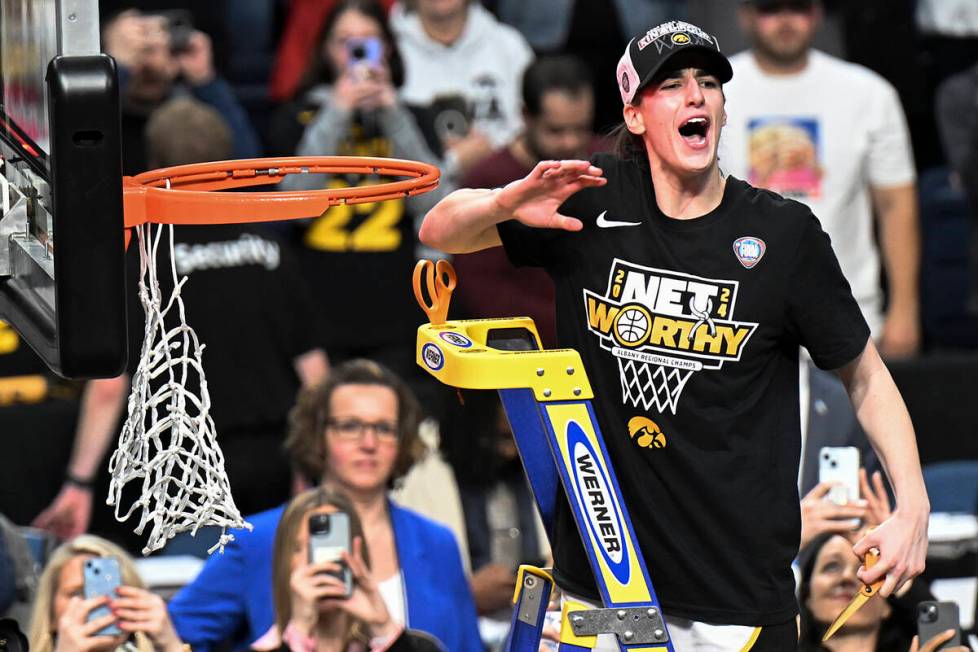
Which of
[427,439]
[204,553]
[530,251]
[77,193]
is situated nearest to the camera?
[77,193]

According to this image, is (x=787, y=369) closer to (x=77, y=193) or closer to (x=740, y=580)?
(x=740, y=580)

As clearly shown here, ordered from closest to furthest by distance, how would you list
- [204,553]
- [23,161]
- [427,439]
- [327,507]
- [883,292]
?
[23,161] < [327,507] < [204,553] < [427,439] < [883,292]

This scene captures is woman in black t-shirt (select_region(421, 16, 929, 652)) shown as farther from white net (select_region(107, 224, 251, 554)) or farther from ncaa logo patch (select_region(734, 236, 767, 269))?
white net (select_region(107, 224, 251, 554))

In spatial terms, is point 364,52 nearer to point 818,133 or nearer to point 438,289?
point 818,133

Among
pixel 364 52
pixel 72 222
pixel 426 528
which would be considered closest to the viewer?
pixel 72 222

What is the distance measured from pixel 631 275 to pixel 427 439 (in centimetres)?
321

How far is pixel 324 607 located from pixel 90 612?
673mm

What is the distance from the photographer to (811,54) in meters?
7.92

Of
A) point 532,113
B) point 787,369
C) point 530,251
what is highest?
point 532,113

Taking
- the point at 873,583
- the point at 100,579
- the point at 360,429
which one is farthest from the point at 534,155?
the point at 873,583

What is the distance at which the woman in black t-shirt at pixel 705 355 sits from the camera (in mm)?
4082

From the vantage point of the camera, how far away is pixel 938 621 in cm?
498

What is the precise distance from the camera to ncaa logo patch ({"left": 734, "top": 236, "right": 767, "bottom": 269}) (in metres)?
4.10

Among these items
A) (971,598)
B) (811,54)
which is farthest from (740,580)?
(811,54)
